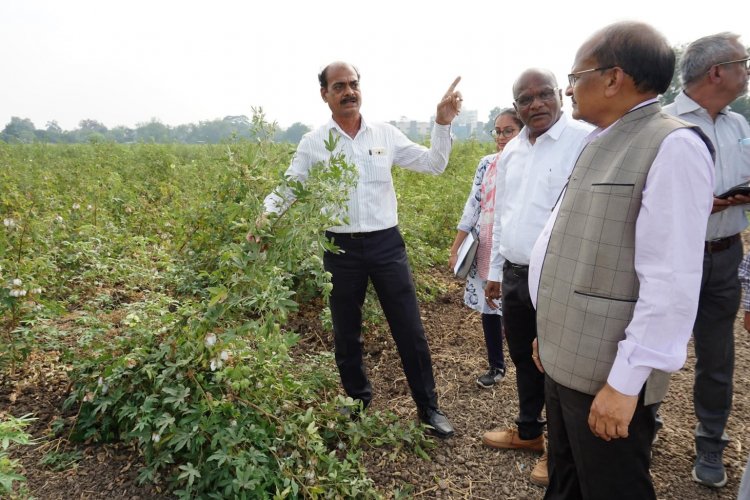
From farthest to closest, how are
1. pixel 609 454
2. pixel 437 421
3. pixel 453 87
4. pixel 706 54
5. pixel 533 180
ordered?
pixel 437 421 < pixel 453 87 < pixel 533 180 < pixel 706 54 < pixel 609 454

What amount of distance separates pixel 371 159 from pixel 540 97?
0.89m

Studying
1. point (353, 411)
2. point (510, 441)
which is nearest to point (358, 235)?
point (353, 411)

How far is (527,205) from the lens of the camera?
222 cm

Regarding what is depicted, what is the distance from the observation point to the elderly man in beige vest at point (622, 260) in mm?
1161

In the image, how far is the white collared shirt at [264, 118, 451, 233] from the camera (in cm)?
252

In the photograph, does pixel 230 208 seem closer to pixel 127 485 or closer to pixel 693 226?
pixel 127 485

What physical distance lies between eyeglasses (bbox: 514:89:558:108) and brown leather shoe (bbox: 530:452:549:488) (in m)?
1.71

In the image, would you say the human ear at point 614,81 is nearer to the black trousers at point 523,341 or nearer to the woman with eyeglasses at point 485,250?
the black trousers at point 523,341

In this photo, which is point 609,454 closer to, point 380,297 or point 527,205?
point 527,205

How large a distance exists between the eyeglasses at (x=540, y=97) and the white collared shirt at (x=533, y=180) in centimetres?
11

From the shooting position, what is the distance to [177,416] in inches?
82.7

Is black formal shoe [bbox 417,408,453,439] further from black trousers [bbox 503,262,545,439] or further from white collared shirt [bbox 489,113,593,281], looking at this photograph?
white collared shirt [bbox 489,113,593,281]

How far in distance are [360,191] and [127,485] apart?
1688 millimetres

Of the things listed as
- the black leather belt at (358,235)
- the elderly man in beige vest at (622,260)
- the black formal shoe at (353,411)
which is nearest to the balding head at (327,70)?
the black leather belt at (358,235)
